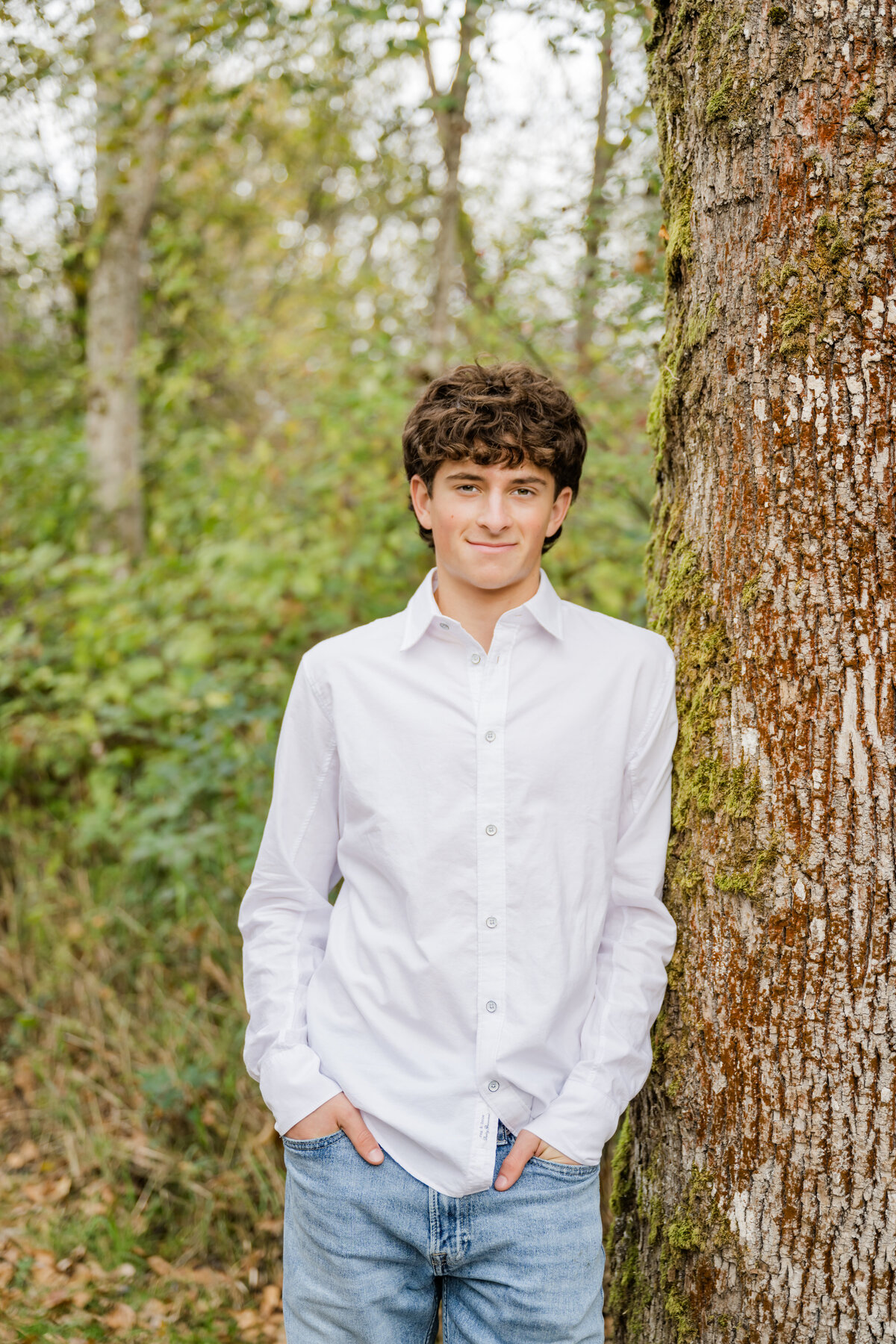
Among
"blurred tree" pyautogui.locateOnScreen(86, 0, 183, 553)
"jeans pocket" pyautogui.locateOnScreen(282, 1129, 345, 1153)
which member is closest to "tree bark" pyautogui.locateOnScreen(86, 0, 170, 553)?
"blurred tree" pyautogui.locateOnScreen(86, 0, 183, 553)

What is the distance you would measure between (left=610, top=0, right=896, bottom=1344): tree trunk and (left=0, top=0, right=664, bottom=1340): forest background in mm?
1199

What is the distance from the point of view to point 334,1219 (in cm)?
171

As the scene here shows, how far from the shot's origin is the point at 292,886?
1.98 metres

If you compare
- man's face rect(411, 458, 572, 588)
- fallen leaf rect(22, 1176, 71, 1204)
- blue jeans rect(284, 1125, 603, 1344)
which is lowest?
fallen leaf rect(22, 1176, 71, 1204)

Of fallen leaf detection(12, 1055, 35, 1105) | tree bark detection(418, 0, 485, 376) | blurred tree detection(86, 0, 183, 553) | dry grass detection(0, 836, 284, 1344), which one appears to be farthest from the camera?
blurred tree detection(86, 0, 183, 553)

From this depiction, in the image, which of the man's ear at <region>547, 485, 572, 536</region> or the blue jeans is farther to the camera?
the man's ear at <region>547, 485, 572, 536</region>

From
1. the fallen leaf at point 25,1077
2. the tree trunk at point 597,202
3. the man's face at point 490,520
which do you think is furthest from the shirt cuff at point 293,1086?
the tree trunk at point 597,202

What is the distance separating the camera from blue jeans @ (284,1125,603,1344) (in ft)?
5.41

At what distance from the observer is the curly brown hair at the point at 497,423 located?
1876 millimetres

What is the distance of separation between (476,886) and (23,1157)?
2947 mm

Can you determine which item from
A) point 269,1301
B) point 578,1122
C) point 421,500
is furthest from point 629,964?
point 269,1301

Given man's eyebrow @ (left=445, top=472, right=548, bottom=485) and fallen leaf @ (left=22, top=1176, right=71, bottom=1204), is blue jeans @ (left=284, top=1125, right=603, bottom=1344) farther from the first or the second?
fallen leaf @ (left=22, top=1176, right=71, bottom=1204)

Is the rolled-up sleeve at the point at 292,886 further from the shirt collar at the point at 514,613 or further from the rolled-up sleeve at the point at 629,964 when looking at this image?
the rolled-up sleeve at the point at 629,964

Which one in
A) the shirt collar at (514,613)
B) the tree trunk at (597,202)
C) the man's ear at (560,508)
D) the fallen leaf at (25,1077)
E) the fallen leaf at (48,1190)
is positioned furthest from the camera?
the fallen leaf at (25,1077)
